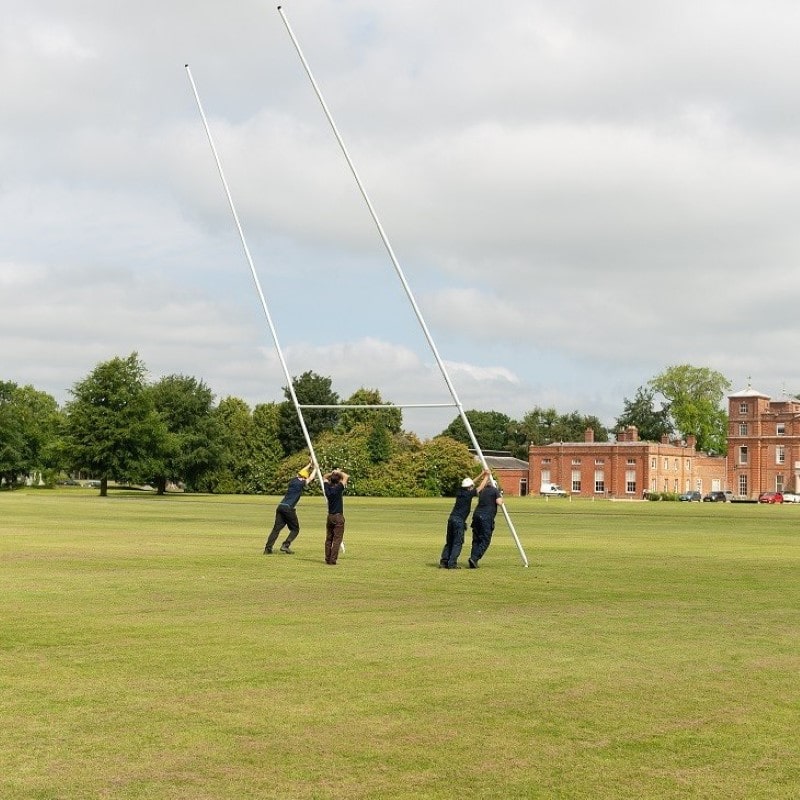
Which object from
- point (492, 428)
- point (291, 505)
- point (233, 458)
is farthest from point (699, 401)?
point (291, 505)

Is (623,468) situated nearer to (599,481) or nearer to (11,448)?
(599,481)

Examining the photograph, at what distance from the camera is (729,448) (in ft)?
486

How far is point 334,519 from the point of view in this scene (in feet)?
76.6

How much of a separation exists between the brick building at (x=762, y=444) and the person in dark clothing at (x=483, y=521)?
12547 cm

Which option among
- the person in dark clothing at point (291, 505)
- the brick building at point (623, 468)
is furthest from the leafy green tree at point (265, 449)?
the person in dark clothing at point (291, 505)

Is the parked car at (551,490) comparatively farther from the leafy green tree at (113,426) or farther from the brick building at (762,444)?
the leafy green tree at (113,426)

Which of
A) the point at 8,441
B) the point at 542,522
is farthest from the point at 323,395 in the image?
the point at 542,522

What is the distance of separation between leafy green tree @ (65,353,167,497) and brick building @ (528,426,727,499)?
60.8 m

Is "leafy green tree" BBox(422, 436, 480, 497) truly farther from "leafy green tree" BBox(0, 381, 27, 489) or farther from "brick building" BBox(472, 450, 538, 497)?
"leafy green tree" BBox(0, 381, 27, 489)

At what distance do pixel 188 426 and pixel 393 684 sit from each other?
4160 inches

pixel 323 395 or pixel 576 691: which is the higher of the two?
pixel 323 395

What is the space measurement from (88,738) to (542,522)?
41.9 metres

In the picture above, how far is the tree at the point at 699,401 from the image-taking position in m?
154

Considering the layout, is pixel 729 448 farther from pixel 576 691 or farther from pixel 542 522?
pixel 576 691
